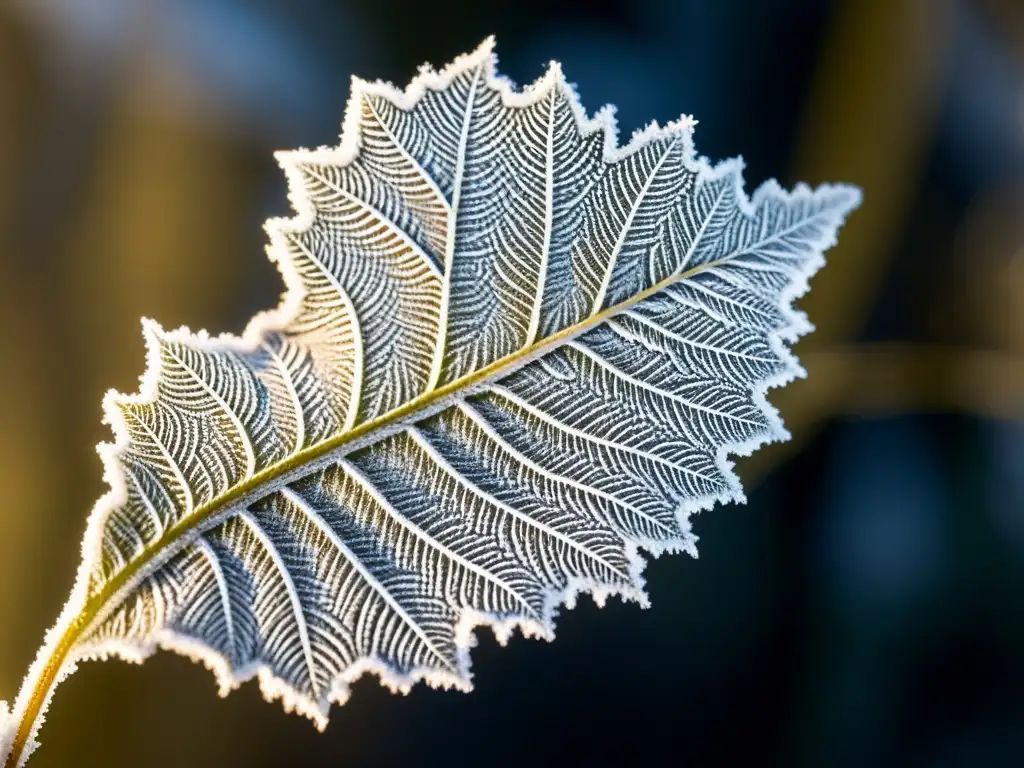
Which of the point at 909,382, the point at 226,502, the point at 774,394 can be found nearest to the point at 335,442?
the point at 226,502

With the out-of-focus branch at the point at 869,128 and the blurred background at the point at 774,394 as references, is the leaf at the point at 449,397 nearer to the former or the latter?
the blurred background at the point at 774,394

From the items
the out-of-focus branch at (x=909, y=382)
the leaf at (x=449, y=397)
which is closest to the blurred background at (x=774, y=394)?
the out-of-focus branch at (x=909, y=382)

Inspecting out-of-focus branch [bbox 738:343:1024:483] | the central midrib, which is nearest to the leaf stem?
the central midrib

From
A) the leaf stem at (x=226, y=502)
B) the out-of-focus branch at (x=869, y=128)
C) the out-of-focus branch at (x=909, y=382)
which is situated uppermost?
the out-of-focus branch at (x=869, y=128)

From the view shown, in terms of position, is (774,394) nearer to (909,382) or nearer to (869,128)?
(909,382)

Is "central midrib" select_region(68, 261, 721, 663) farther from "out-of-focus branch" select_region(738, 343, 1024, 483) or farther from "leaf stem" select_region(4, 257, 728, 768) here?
"out-of-focus branch" select_region(738, 343, 1024, 483)

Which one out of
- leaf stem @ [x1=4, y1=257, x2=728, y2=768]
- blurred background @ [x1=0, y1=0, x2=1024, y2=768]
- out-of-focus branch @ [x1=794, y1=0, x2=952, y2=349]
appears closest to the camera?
leaf stem @ [x1=4, y1=257, x2=728, y2=768]
